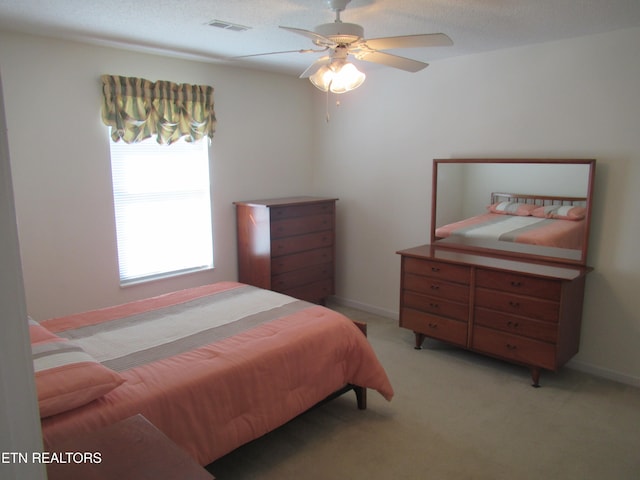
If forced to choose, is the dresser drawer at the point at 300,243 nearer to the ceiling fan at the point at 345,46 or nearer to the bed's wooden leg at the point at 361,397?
the bed's wooden leg at the point at 361,397

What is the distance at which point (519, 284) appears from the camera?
3217 millimetres

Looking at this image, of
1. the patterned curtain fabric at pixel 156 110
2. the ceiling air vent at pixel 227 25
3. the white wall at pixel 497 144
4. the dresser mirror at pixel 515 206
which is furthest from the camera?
the patterned curtain fabric at pixel 156 110

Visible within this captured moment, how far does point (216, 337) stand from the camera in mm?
2520

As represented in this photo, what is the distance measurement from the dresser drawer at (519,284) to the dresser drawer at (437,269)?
0.39 ft

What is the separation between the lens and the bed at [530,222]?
3.34 m

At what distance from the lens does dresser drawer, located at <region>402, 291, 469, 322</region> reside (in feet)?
11.6

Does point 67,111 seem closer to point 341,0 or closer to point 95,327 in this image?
point 95,327

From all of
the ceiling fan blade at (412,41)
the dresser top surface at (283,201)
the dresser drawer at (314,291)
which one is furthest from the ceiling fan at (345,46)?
the dresser drawer at (314,291)

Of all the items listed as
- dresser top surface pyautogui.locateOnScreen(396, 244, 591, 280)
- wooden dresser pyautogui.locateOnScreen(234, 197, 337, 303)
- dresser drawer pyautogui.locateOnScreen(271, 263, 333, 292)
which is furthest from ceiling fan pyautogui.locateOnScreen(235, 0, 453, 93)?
dresser drawer pyautogui.locateOnScreen(271, 263, 333, 292)

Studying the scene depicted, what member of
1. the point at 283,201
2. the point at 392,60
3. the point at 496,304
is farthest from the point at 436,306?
the point at 392,60

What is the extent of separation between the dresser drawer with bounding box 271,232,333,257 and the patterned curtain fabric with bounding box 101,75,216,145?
3.77 feet

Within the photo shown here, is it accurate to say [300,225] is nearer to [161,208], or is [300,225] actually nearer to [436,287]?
[161,208]

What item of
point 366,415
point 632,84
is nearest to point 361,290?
point 366,415

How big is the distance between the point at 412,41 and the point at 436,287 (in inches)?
77.6
